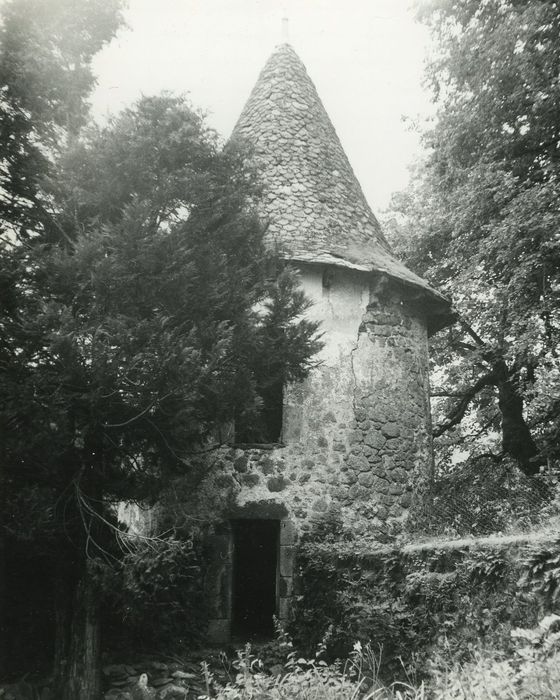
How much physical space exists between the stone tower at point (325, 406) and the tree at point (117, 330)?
3.54ft

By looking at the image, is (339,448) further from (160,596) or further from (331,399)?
(160,596)

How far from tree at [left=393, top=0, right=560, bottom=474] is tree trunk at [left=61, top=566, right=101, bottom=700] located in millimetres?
6559

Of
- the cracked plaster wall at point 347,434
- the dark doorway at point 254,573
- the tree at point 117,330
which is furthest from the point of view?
the dark doorway at point 254,573

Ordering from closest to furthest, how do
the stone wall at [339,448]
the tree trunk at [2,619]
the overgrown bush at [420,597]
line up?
1. the overgrown bush at [420,597]
2. the tree trunk at [2,619]
3. the stone wall at [339,448]

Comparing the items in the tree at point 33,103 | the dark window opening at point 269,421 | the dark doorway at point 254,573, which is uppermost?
the tree at point 33,103

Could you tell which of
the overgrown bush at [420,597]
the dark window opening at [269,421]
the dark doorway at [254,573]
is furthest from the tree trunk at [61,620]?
the dark doorway at [254,573]

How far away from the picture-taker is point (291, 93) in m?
11.8

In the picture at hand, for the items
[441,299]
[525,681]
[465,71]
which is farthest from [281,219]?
[525,681]

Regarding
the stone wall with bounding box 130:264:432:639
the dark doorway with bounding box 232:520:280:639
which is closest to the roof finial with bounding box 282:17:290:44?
the stone wall with bounding box 130:264:432:639

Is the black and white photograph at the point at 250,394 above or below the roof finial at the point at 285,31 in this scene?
below

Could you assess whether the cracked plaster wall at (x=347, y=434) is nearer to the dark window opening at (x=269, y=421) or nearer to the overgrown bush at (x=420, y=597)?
the dark window opening at (x=269, y=421)

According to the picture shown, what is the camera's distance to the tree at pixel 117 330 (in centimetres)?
538

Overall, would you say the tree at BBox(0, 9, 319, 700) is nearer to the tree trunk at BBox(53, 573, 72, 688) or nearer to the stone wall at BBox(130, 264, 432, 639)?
the tree trunk at BBox(53, 573, 72, 688)

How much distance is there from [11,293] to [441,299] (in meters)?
6.63
